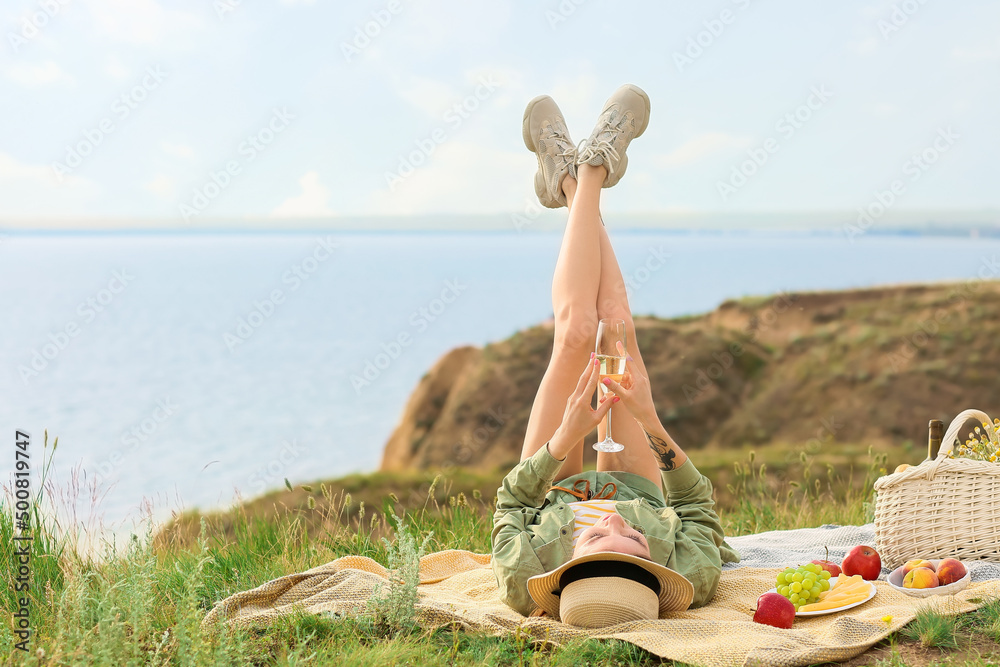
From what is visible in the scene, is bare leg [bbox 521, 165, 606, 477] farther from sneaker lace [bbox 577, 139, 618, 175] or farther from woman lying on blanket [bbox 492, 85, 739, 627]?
sneaker lace [bbox 577, 139, 618, 175]

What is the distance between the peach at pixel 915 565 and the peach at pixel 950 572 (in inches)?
1.8

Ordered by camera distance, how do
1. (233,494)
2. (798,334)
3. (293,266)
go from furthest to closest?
(798,334) → (293,266) → (233,494)

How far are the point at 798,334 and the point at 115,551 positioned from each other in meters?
19.5

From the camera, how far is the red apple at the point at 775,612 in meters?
3.30

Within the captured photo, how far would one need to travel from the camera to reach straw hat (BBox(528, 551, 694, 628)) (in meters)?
3.07

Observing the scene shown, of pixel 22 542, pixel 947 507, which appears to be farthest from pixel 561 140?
pixel 22 542

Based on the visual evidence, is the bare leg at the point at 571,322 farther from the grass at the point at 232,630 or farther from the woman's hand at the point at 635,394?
the grass at the point at 232,630

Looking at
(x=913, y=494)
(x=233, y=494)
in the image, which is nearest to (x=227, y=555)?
(x=233, y=494)

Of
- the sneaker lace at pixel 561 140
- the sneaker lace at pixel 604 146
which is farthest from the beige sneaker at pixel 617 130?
the sneaker lace at pixel 561 140

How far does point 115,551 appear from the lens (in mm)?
3715

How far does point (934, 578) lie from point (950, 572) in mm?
77

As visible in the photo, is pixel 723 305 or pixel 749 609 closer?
pixel 749 609

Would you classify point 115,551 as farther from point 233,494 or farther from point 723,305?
point 723,305

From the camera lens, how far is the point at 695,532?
361cm
